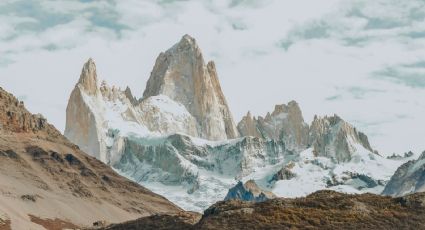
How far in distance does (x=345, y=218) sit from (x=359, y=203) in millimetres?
3674

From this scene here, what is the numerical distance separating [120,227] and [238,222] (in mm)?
12994

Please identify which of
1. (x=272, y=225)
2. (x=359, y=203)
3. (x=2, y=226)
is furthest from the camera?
(x=2, y=226)

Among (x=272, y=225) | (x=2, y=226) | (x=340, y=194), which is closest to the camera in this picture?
(x=272, y=225)

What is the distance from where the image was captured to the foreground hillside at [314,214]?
62750 mm

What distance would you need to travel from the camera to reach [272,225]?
204ft

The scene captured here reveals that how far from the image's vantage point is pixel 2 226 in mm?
168000

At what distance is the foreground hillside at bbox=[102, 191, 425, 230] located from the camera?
62750 mm

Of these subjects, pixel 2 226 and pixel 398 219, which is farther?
pixel 2 226

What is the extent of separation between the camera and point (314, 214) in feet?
211

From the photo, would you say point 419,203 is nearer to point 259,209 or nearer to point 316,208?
point 316,208

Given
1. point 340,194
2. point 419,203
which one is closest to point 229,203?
point 340,194

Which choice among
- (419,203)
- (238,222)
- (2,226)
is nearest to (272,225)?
(238,222)

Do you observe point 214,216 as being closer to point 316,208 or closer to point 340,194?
point 316,208

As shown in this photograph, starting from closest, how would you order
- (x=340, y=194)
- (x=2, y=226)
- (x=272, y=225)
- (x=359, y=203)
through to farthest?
(x=272, y=225) → (x=359, y=203) → (x=340, y=194) → (x=2, y=226)
